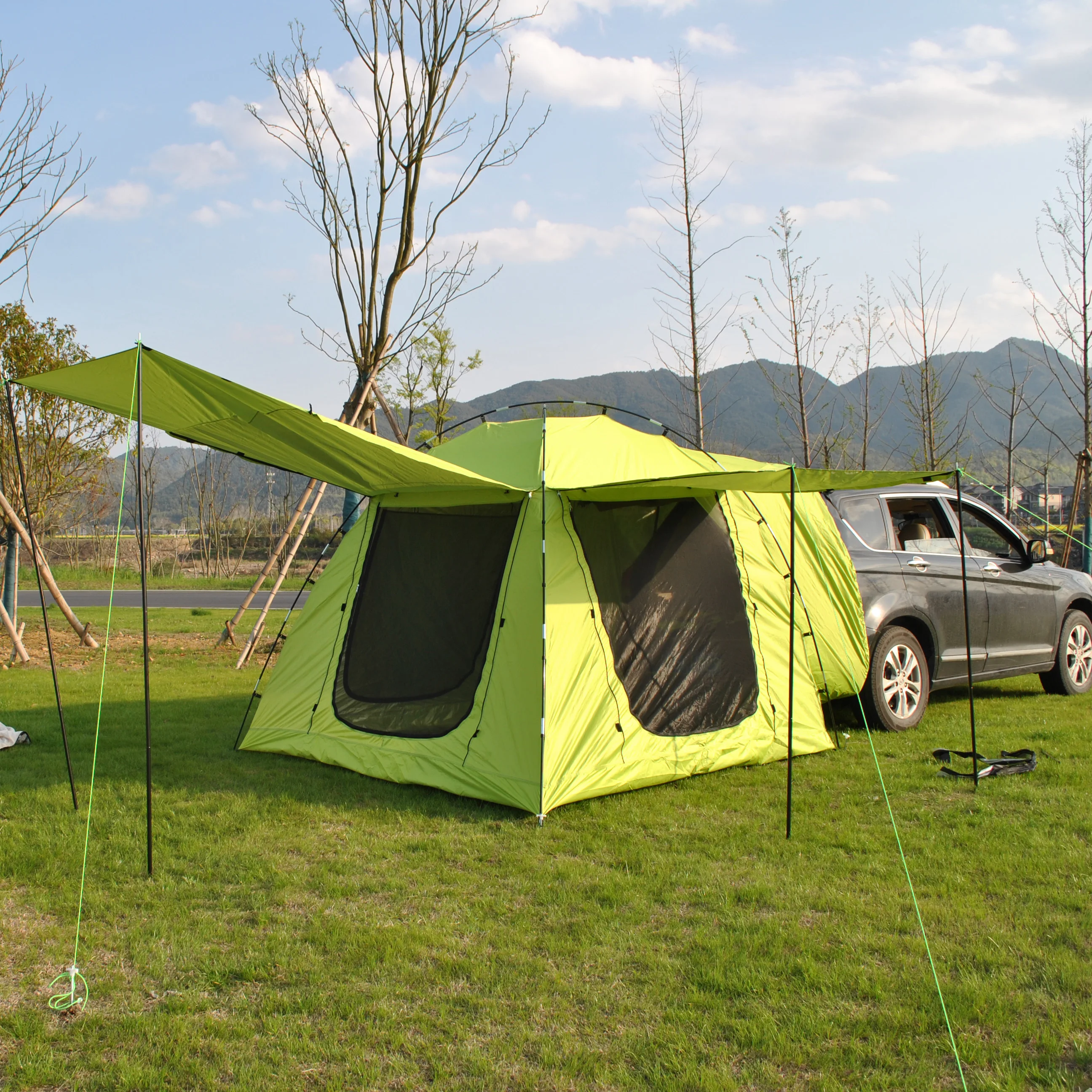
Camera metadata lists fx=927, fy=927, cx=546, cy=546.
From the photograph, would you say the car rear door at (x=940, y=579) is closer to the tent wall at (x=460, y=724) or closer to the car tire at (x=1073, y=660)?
the car tire at (x=1073, y=660)

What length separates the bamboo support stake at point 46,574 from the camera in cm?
829

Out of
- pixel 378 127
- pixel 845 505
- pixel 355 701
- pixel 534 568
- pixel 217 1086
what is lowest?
pixel 217 1086

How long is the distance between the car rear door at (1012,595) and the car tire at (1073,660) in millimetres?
208

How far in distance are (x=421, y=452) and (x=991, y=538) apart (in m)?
5.40

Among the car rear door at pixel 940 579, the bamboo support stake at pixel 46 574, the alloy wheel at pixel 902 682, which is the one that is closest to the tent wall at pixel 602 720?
the alloy wheel at pixel 902 682

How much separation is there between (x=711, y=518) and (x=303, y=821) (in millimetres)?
3457

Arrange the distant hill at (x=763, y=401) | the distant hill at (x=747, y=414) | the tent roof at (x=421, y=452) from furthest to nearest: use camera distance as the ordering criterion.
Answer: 1. the distant hill at (x=763, y=401)
2. the distant hill at (x=747, y=414)
3. the tent roof at (x=421, y=452)

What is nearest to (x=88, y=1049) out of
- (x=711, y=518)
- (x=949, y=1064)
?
(x=949, y=1064)

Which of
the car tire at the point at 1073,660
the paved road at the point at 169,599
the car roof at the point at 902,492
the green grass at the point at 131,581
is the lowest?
Answer: the car tire at the point at 1073,660

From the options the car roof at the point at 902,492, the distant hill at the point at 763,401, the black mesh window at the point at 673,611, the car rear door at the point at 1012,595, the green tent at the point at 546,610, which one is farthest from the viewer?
the distant hill at the point at 763,401

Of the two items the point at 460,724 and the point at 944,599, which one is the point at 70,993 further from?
the point at 944,599

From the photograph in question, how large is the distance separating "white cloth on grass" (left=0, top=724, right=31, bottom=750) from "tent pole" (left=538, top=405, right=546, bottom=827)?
423cm

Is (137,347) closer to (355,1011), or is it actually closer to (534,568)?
(534,568)

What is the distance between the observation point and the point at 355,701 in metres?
6.58
